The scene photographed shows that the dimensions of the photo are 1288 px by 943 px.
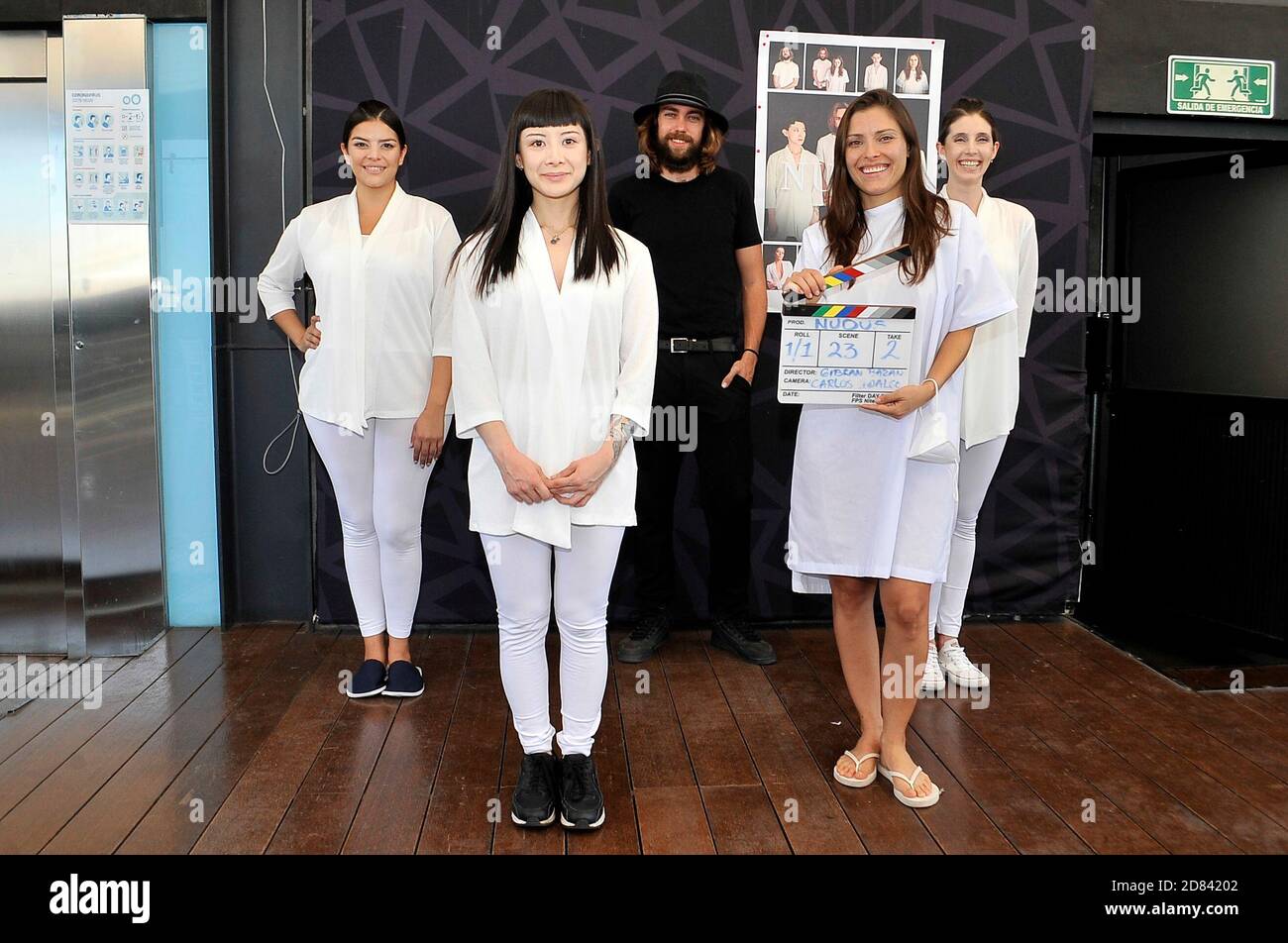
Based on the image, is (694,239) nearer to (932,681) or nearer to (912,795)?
(932,681)

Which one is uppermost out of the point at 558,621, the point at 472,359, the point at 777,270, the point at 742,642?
the point at 777,270

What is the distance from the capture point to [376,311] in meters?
3.45

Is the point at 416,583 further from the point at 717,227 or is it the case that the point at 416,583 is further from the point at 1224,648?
the point at 1224,648

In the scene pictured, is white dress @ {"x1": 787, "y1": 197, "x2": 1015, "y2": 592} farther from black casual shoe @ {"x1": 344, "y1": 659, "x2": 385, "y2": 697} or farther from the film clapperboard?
black casual shoe @ {"x1": 344, "y1": 659, "x2": 385, "y2": 697}

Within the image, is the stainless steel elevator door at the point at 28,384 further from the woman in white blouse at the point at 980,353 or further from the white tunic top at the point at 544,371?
the woman in white blouse at the point at 980,353

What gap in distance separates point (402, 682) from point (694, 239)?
1820 millimetres

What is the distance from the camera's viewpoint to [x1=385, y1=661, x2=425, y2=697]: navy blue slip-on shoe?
3637 millimetres

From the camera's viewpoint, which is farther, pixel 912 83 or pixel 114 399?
pixel 912 83

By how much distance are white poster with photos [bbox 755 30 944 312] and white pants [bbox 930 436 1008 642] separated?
1.08 m

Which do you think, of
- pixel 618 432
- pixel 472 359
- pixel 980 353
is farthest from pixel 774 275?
pixel 472 359

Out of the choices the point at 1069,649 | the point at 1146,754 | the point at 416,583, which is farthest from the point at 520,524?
the point at 1069,649

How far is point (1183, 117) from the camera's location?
4.62 metres

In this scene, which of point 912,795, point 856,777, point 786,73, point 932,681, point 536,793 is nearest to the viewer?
point 536,793

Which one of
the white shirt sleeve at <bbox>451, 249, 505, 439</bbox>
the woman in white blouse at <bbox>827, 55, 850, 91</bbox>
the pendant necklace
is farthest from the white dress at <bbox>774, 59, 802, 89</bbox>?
the white shirt sleeve at <bbox>451, 249, 505, 439</bbox>
